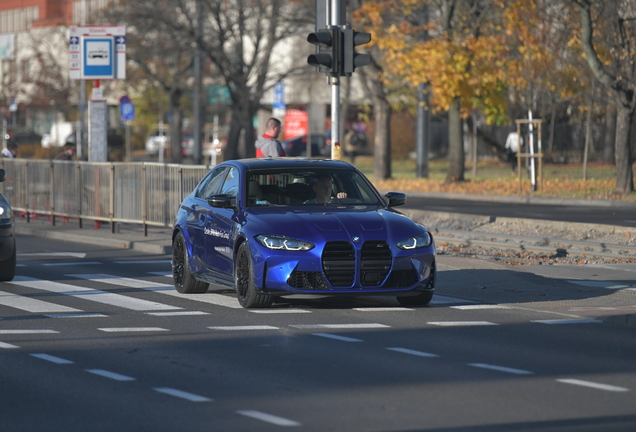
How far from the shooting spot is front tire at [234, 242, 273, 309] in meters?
11.5

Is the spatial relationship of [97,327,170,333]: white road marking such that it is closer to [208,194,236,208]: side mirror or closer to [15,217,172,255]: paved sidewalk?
[208,194,236,208]: side mirror

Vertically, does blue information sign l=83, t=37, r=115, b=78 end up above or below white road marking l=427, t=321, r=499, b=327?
above

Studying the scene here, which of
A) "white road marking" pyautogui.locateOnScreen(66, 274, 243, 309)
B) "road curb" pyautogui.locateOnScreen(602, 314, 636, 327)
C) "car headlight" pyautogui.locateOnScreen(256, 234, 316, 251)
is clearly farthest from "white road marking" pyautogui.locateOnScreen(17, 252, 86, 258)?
"road curb" pyautogui.locateOnScreen(602, 314, 636, 327)

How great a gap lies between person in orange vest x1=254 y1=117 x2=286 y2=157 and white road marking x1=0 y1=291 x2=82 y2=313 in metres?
5.29

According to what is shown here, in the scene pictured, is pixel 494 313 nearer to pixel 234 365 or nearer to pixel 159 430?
pixel 234 365

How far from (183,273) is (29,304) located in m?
1.84

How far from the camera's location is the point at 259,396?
7.45 m

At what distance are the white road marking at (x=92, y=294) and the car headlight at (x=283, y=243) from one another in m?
1.43

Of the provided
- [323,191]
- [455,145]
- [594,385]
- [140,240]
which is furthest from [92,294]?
[455,145]

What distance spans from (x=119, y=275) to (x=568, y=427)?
32.2ft

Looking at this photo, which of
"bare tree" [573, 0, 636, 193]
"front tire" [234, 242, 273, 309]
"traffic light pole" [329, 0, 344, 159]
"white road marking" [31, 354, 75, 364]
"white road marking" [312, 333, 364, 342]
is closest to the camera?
"white road marking" [31, 354, 75, 364]

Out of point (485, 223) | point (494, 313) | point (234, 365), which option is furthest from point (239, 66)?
point (234, 365)

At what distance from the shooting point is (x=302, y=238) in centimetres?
1120

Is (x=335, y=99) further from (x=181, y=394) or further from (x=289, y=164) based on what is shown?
(x=181, y=394)
